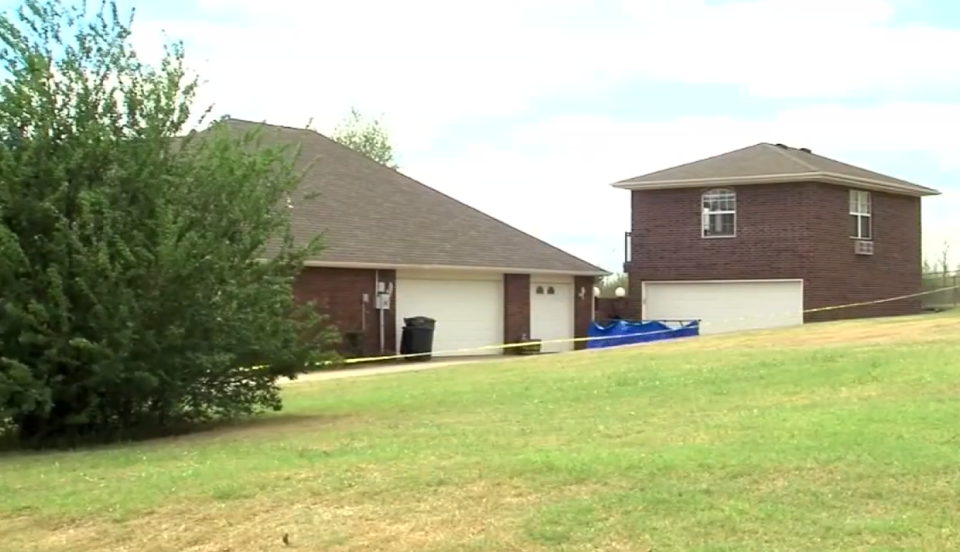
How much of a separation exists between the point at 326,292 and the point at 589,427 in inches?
686

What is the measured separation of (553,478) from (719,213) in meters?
28.1

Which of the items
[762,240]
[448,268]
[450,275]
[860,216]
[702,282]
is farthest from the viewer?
[860,216]

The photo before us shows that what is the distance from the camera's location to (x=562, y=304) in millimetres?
36875

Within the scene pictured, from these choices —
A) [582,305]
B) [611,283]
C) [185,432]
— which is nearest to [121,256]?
[185,432]

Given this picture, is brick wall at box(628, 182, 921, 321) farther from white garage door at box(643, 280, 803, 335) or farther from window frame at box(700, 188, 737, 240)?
white garage door at box(643, 280, 803, 335)

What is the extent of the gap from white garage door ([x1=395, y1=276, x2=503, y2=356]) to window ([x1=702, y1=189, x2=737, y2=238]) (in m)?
6.81

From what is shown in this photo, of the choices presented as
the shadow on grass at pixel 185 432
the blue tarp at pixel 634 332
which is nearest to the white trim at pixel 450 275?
the blue tarp at pixel 634 332

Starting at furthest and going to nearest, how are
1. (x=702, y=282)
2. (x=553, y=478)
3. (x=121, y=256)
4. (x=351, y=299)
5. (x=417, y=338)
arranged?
(x=702, y=282) → (x=417, y=338) → (x=351, y=299) → (x=121, y=256) → (x=553, y=478)

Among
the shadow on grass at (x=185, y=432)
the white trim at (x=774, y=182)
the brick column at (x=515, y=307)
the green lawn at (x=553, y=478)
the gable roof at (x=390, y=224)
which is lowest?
the shadow on grass at (x=185, y=432)

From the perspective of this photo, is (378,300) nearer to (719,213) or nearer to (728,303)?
(728,303)

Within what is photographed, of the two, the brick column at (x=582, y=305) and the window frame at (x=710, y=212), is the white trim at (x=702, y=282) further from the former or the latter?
the brick column at (x=582, y=305)

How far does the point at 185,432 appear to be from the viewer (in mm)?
16156

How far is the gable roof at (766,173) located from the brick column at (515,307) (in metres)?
5.46

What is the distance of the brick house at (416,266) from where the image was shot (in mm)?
30562
